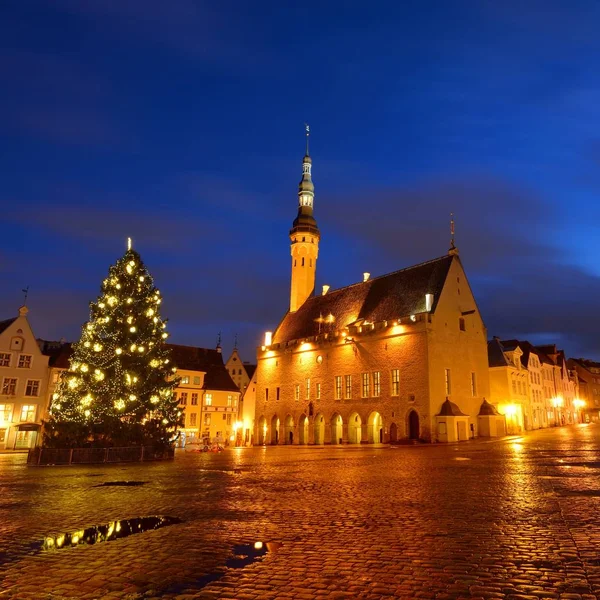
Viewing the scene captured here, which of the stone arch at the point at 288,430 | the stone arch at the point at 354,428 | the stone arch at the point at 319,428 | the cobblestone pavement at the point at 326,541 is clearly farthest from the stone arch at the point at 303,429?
the cobblestone pavement at the point at 326,541

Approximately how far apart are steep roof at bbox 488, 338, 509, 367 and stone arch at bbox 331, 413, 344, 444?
20221 millimetres

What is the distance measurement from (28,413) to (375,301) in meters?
35.7

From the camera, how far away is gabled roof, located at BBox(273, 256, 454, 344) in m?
50.8

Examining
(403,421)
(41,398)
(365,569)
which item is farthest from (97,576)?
(41,398)

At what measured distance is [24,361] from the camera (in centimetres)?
5072

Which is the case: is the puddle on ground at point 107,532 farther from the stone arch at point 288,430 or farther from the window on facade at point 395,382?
the stone arch at point 288,430

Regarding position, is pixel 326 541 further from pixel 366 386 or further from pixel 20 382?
pixel 20 382

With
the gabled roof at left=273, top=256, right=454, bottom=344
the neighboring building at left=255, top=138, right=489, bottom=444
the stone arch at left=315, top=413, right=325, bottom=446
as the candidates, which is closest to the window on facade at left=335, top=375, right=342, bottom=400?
the neighboring building at left=255, top=138, right=489, bottom=444

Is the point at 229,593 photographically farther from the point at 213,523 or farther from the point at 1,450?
the point at 1,450

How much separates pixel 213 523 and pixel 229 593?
13.6 feet

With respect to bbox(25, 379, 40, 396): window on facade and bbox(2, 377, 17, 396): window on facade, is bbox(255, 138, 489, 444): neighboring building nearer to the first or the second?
bbox(25, 379, 40, 396): window on facade

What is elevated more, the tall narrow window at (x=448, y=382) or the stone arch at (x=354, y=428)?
the tall narrow window at (x=448, y=382)

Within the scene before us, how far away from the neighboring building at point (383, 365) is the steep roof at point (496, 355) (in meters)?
8.61

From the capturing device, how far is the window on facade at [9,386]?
4906 cm
